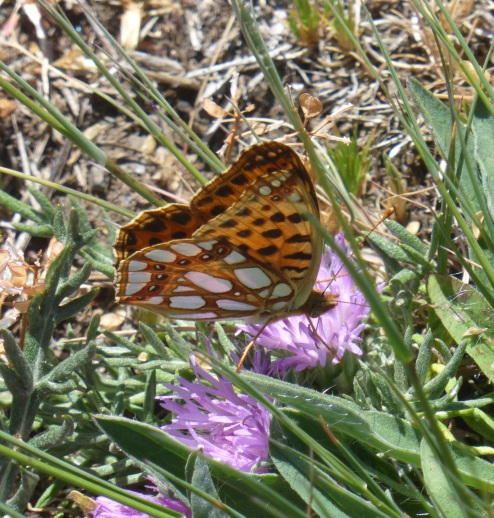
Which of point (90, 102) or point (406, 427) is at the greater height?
point (90, 102)

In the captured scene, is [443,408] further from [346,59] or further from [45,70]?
[45,70]

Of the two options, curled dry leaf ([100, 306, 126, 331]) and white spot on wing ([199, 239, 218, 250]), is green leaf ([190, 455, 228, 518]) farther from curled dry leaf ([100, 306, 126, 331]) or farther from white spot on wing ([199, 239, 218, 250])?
curled dry leaf ([100, 306, 126, 331])

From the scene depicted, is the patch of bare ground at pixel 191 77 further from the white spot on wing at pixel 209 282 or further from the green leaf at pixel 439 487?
the green leaf at pixel 439 487

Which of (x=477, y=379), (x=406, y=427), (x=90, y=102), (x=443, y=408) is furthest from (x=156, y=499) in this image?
(x=90, y=102)

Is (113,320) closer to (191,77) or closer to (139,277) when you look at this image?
(139,277)

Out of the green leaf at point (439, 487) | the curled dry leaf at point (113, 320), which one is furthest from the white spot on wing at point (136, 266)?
the curled dry leaf at point (113, 320)

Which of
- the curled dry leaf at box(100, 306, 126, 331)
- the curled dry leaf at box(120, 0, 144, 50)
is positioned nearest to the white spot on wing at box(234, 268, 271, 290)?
the curled dry leaf at box(100, 306, 126, 331)
